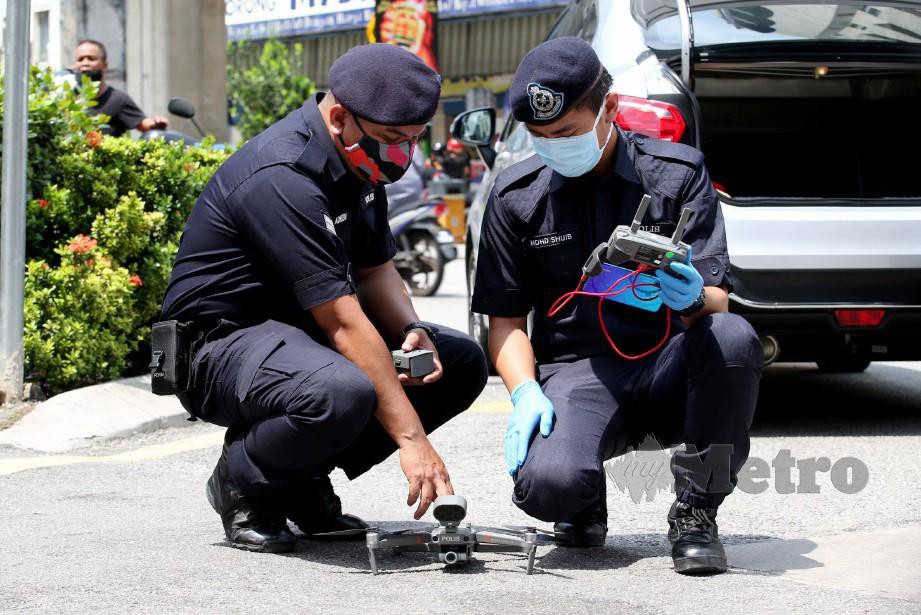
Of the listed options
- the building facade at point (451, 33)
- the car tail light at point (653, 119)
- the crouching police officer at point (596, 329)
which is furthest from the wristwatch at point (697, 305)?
the building facade at point (451, 33)

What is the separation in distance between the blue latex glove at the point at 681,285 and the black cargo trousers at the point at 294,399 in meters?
0.69

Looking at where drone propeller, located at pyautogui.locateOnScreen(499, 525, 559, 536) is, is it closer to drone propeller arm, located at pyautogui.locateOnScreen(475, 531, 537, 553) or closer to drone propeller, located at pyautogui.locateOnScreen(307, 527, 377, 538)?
drone propeller arm, located at pyautogui.locateOnScreen(475, 531, 537, 553)

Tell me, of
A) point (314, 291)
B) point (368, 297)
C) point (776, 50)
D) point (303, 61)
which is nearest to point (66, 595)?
point (314, 291)

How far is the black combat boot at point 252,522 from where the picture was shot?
3.81 metres

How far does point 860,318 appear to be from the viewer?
5531 millimetres

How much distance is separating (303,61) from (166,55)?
1862 cm

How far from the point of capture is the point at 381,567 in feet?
12.1

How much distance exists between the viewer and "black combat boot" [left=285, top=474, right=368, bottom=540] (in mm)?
3992

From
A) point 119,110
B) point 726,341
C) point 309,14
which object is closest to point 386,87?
point 726,341

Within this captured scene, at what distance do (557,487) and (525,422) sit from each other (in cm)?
→ 22

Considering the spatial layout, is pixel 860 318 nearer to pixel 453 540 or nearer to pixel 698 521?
pixel 698 521

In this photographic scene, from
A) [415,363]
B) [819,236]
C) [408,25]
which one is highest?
Result: [408,25]

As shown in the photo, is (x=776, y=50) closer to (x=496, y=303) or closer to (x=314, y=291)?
(x=496, y=303)

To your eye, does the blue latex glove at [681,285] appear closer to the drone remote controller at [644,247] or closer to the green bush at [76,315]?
the drone remote controller at [644,247]
